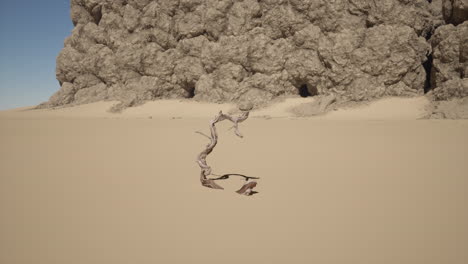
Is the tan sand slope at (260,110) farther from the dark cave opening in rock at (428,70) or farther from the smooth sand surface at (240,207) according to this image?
the smooth sand surface at (240,207)

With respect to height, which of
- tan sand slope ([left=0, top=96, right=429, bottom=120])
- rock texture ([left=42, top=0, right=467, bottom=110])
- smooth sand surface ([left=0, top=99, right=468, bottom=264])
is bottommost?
smooth sand surface ([left=0, top=99, right=468, bottom=264])

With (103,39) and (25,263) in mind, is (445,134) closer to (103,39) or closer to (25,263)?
(25,263)

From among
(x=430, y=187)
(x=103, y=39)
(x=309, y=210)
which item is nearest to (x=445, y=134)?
(x=430, y=187)

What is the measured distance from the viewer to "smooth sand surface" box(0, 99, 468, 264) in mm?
2773

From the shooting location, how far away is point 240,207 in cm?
388

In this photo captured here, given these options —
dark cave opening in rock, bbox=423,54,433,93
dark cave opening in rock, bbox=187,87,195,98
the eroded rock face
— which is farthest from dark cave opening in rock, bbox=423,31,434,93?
dark cave opening in rock, bbox=187,87,195,98

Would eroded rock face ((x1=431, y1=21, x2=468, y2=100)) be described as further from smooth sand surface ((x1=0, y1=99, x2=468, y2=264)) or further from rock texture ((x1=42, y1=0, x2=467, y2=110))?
smooth sand surface ((x1=0, y1=99, x2=468, y2=264))

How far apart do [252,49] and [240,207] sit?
19.8m

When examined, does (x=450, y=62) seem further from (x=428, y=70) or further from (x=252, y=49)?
(x=252, y=49)

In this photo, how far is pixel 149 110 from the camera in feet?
72.8

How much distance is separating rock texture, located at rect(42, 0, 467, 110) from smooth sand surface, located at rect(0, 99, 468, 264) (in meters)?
13.3

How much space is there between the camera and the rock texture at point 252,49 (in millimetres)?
19266

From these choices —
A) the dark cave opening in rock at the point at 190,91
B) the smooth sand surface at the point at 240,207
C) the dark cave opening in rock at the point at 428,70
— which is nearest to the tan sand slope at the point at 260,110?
the dark cave opening in rock at the point at 428,70

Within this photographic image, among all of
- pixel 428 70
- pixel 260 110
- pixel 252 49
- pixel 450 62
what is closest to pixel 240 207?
pixel 260 110
